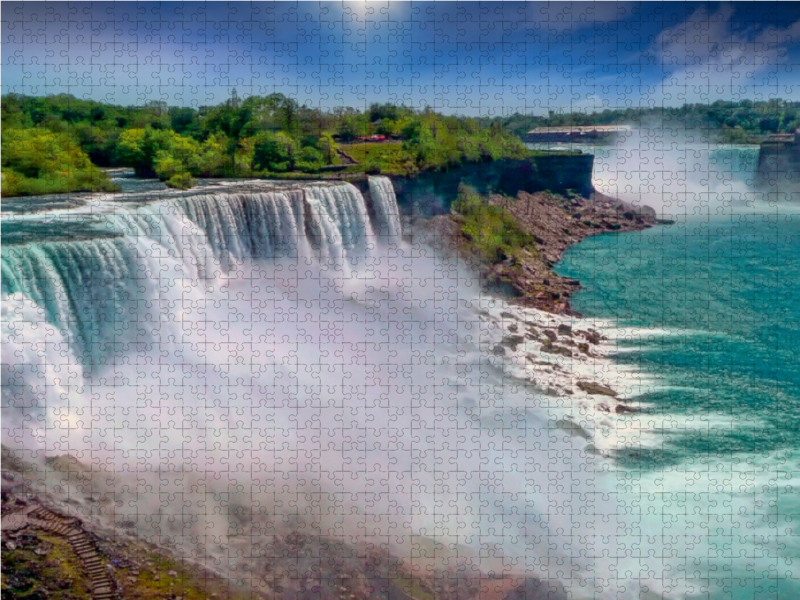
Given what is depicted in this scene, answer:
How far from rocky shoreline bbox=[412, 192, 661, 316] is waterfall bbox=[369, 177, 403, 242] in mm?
1288

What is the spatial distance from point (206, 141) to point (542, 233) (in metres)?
→ 15.7

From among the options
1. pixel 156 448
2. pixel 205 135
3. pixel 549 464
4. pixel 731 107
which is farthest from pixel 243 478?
pixel 731 107

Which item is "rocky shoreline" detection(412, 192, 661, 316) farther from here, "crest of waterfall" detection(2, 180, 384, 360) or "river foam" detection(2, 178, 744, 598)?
"river foam" detection(2, 178, 744, 598)

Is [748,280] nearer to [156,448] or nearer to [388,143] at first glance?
[388,143]

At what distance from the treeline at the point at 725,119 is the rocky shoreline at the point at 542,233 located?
443cm

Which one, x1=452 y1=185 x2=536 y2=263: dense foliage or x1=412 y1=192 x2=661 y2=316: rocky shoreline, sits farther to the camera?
x1=452 y1=185 x2=536 y2=263: dense foliage

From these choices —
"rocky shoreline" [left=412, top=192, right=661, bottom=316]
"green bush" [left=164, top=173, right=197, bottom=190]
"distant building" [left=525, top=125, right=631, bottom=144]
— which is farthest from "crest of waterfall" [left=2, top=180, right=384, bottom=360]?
"distant building" [left=525, top=125, right=631, bottom=144]

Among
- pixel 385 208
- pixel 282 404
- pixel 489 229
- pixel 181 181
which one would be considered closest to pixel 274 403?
pixel 282 404

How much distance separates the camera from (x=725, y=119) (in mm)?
33938

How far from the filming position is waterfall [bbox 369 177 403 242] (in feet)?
84.2

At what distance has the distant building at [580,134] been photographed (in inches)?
1575

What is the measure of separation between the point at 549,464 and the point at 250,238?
995 cm

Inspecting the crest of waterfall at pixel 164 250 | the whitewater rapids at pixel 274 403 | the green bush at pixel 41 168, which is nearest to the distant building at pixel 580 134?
the crest of waterfall at pixel 164 250

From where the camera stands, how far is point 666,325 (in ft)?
74.0
